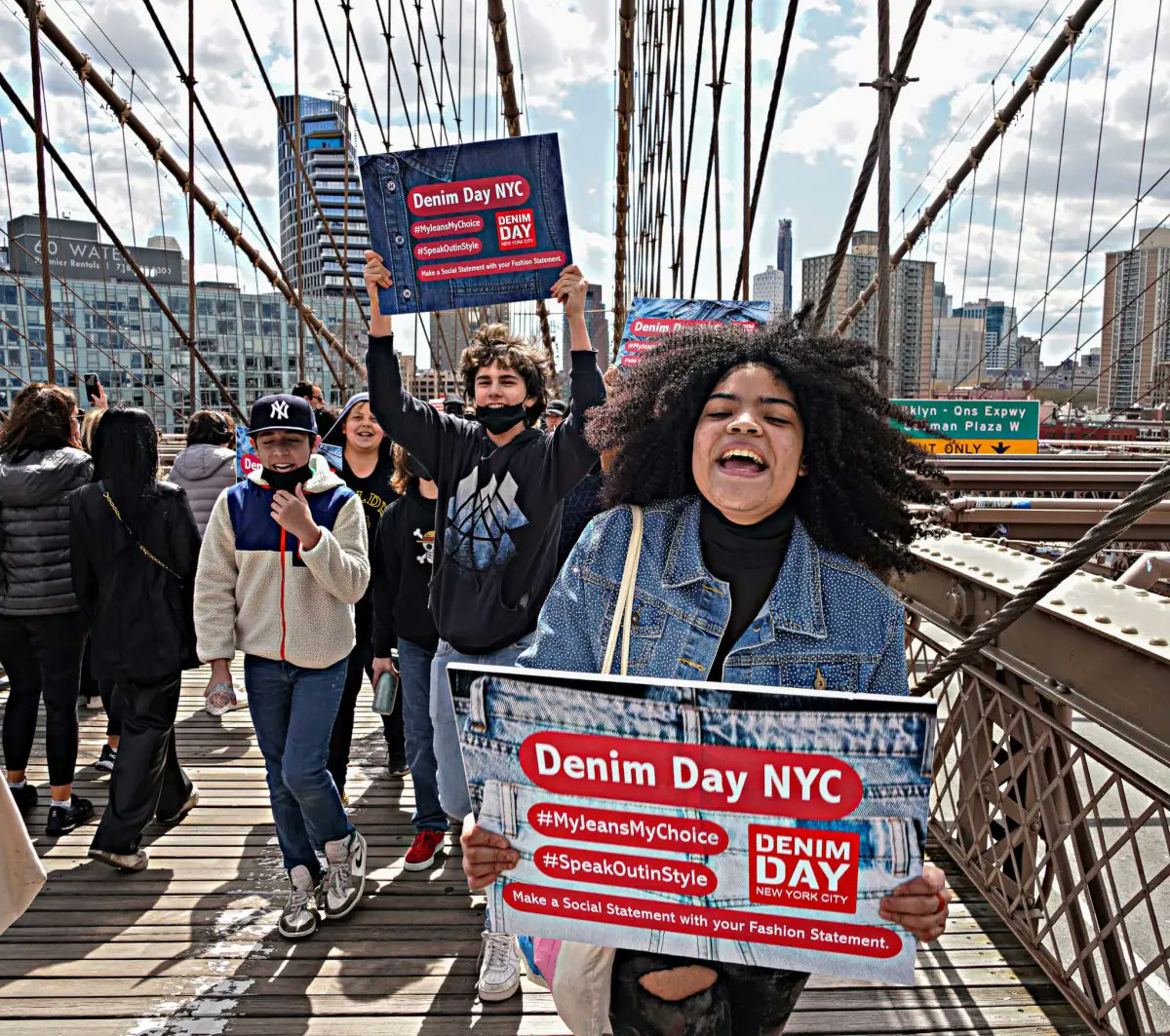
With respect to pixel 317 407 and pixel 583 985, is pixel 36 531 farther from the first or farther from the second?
pixel 583 985

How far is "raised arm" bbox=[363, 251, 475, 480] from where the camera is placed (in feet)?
8.17

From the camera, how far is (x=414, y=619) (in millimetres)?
2980

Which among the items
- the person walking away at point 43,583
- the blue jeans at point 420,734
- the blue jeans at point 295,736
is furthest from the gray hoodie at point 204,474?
the blue jeans at point 295,736

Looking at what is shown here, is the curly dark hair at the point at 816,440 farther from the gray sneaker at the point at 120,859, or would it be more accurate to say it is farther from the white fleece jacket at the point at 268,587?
the gray sneaker at the point at 120,859

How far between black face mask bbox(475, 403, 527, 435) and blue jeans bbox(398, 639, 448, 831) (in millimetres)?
808

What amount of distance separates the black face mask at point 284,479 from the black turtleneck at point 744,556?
1.43 metres

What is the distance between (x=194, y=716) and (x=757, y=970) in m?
3.85

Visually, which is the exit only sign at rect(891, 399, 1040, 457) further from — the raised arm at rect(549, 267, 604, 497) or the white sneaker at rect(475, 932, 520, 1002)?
the white sneaker at rect(475, 932, 520, 1002)

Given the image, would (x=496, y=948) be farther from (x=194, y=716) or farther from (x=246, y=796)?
(x=194, y=716)

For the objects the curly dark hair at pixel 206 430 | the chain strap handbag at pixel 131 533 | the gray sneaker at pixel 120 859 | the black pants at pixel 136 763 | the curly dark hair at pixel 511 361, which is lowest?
the gray sneaker at pixel 120 859

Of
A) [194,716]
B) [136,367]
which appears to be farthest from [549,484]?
[136,367]

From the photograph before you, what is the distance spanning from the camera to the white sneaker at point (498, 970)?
229cm

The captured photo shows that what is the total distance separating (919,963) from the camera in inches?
94.9

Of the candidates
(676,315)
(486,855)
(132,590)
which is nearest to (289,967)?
(132,590)
